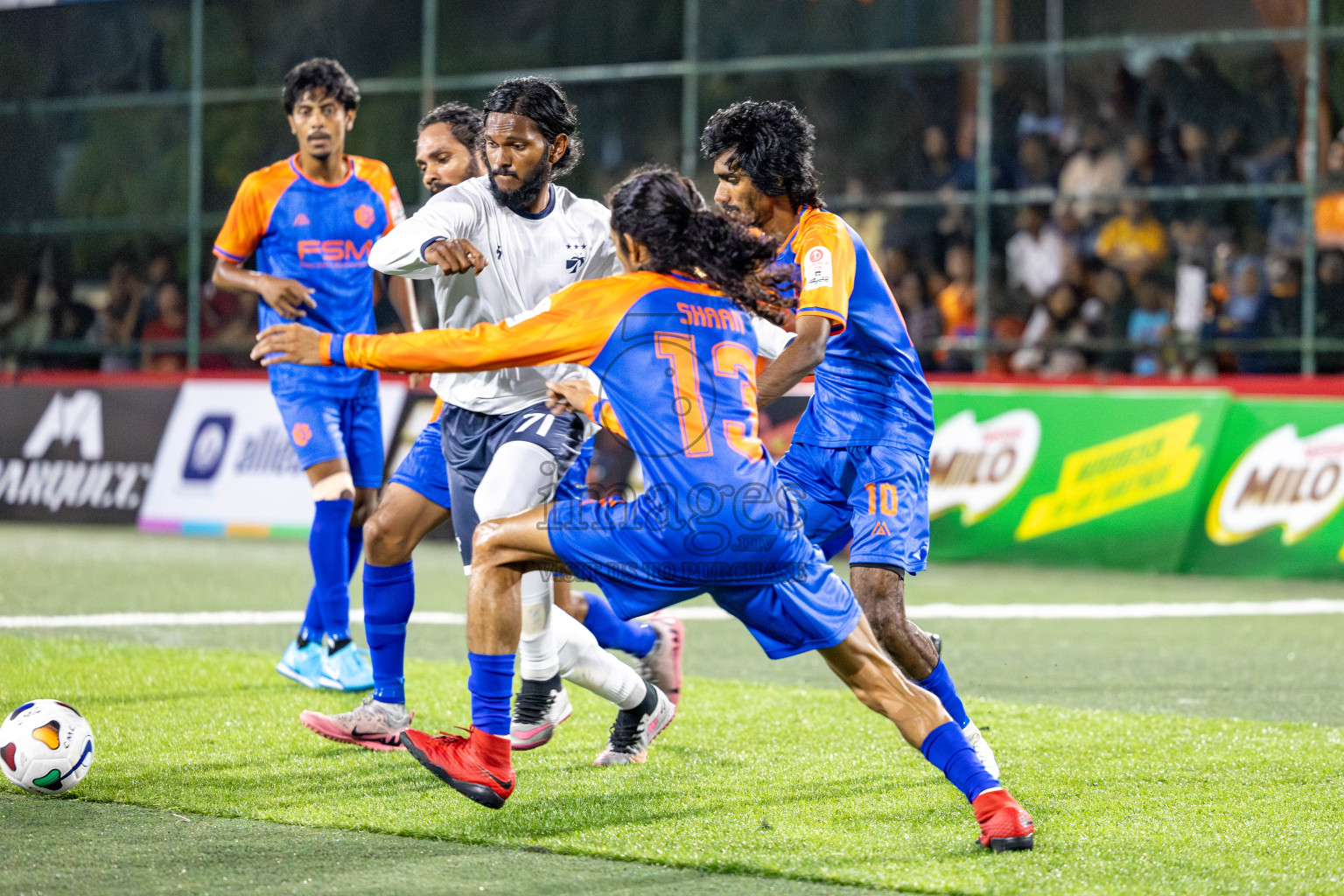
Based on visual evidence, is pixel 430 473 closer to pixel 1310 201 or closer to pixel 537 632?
pixel 537 632

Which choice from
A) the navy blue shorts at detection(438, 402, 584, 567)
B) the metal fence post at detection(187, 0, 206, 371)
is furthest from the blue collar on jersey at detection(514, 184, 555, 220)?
the metal fence post at detection(187, 0, 206, 371)

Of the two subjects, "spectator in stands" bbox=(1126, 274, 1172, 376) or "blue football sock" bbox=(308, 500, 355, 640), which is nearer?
"blue football sock" bbox=(308, 500, 355, 640)

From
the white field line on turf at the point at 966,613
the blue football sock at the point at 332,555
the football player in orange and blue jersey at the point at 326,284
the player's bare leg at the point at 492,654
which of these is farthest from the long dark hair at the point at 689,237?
the white field line on turf at the point at 966,613

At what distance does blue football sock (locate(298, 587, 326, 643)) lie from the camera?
6941 millimetres

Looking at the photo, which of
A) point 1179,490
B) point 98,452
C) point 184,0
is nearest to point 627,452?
point 1179,490

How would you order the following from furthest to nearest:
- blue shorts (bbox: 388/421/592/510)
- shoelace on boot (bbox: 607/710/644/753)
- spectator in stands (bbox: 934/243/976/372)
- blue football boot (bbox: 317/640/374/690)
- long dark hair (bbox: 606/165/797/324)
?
spectator in stands (bbox: 934/243/976/372)
blue football boot (bbox: 317/640/374/690)
blue shorts (bbox: 388/421/592/510)
shoelace on boot (bbox: 607/710/644/753)
long dark hair (bbox: 606/165/797/324)

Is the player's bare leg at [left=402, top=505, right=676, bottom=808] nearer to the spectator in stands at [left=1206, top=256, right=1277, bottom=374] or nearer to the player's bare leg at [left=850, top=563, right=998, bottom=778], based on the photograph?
the player's bare leg at [left=850, top=563, right=998, bottom=778]

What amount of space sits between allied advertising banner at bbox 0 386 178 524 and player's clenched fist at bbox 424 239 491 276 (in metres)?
9.09

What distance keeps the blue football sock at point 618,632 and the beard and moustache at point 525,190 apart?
1429 mm

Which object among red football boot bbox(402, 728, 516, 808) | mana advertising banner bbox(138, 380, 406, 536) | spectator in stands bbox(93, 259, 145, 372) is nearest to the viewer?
red football boot bbox(402, 728, 516, 808)

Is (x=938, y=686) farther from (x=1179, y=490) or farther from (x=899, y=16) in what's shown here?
(x=899, y=16)

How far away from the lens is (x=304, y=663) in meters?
6.85

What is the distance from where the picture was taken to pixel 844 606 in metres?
4.34

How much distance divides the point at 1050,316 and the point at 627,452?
427 centimetres
